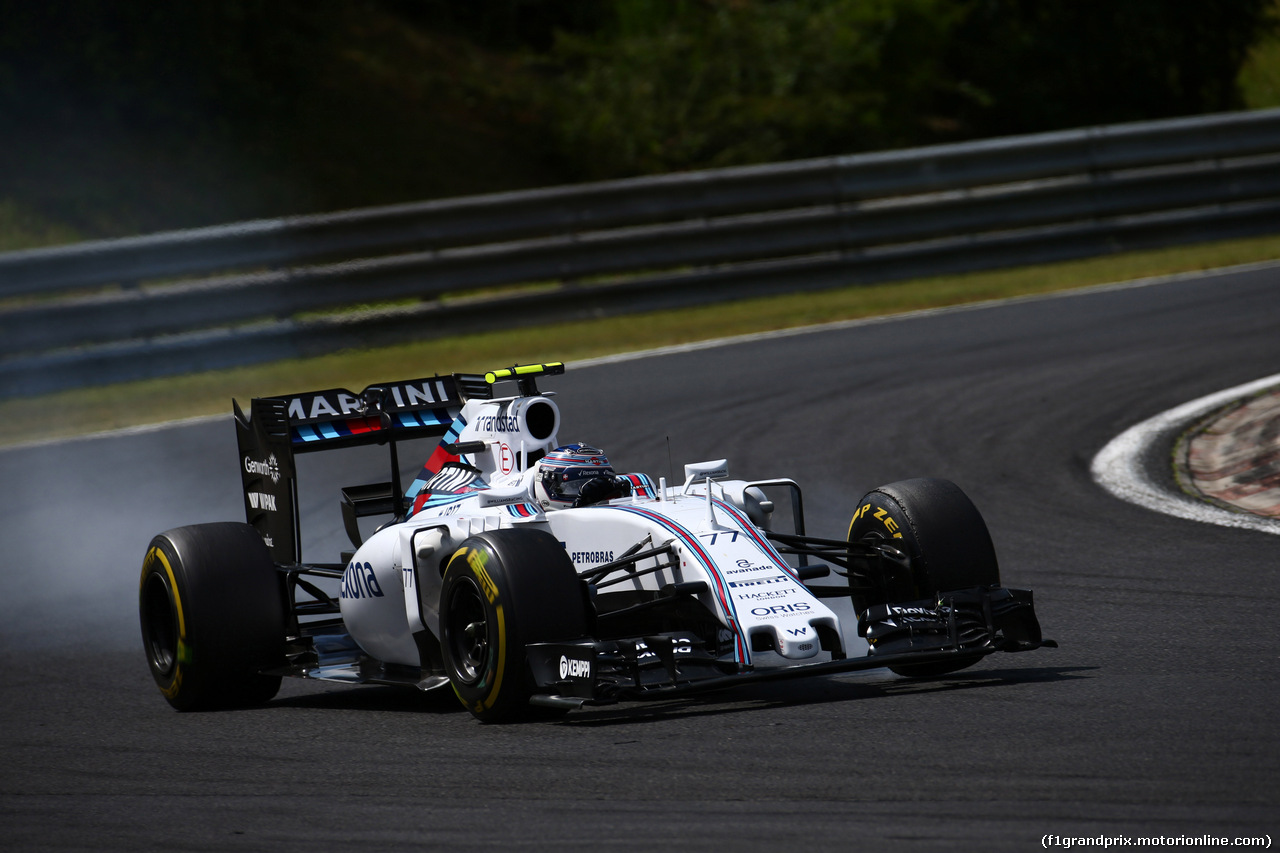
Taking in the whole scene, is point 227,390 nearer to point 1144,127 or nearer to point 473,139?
point 1144,127

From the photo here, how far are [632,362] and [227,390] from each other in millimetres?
3397

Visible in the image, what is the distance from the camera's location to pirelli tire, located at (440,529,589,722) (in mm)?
5582

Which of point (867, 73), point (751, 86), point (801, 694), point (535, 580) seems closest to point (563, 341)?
point (801, 694)

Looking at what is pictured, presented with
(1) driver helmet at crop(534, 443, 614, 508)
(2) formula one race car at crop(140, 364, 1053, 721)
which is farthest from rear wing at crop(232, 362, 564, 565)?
(1) driver helmet at crop(534, 443, 614, 508)

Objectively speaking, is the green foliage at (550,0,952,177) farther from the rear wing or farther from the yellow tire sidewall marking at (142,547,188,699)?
the yellow tire sidewall marking at (142,547,188,699)

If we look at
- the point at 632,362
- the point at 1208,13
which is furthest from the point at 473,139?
the point at 632,362

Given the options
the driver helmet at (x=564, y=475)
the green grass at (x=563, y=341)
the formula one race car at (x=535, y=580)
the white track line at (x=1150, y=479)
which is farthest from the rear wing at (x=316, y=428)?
the green grass at (x=563, y=341)

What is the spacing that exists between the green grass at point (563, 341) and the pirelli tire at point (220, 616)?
588cm

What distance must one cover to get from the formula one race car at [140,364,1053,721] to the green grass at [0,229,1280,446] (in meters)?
5.51

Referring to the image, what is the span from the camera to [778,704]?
18.9 ft

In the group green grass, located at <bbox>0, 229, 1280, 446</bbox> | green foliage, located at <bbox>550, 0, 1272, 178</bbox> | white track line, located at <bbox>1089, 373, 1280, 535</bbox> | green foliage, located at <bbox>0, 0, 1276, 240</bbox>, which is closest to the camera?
white track line, located at <bbox>1089, 373, 1280, 535</bbox>

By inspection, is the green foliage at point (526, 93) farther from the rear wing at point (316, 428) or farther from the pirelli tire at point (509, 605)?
the pirelli tire at point (509, 605)

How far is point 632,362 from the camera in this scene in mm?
13219

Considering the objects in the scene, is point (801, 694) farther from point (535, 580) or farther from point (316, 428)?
point (316, 428)
